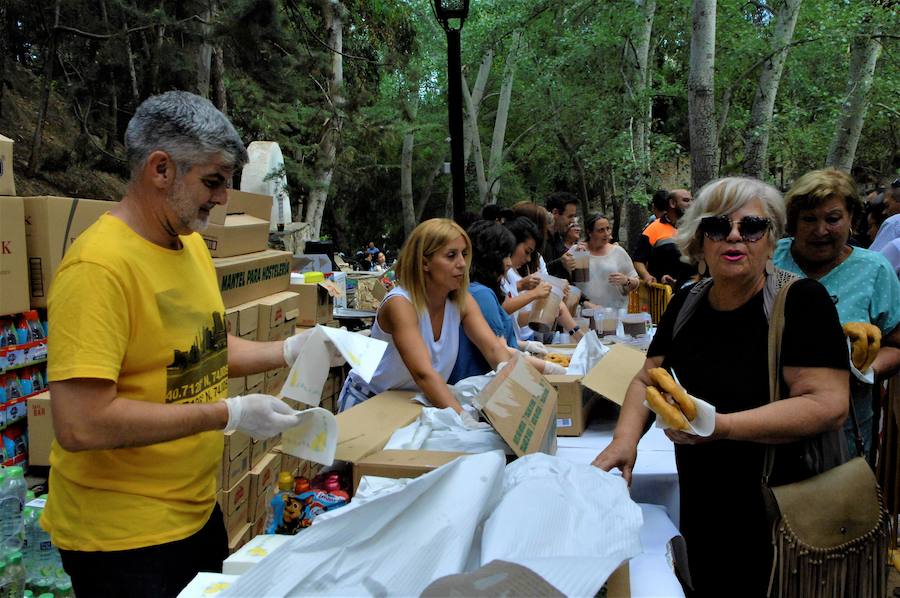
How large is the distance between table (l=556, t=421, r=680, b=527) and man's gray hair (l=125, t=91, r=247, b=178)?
1.55 metres

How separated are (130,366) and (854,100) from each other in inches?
513

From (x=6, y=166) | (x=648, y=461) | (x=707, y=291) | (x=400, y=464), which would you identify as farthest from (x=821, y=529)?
(x=6, y=166)

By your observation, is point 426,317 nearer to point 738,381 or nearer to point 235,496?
point 235,496

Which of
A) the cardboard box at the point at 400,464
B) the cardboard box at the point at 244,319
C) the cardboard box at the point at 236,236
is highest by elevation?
the cardboard box at the point at 236,236

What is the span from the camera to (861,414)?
9.40ft

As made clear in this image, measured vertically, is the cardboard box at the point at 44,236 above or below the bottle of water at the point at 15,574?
above

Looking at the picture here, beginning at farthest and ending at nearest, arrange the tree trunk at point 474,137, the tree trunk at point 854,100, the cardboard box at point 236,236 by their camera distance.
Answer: the tree trunk at point 474,137 → the tree trunk at point 854,100 → the cardboard box at point 236,236

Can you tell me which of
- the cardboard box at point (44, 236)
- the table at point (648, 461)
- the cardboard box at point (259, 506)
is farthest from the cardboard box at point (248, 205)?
the table at point (648, 461)

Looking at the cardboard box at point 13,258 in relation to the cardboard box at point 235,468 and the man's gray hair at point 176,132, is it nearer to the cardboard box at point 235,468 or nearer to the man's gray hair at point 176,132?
the cardboard box at point 235,468

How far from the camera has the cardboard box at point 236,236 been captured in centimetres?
403

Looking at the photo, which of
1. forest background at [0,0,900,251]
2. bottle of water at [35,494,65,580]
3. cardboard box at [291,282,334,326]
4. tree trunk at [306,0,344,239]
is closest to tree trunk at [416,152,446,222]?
forest background at [0,0,900,251]

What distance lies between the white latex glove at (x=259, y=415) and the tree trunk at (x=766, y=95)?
941 centimetres

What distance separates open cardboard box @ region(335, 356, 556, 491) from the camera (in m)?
2.00

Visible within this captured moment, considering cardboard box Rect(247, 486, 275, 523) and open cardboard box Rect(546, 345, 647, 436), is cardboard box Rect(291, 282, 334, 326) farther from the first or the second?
open cardboard box Rect(546, 345, 647, 436)
